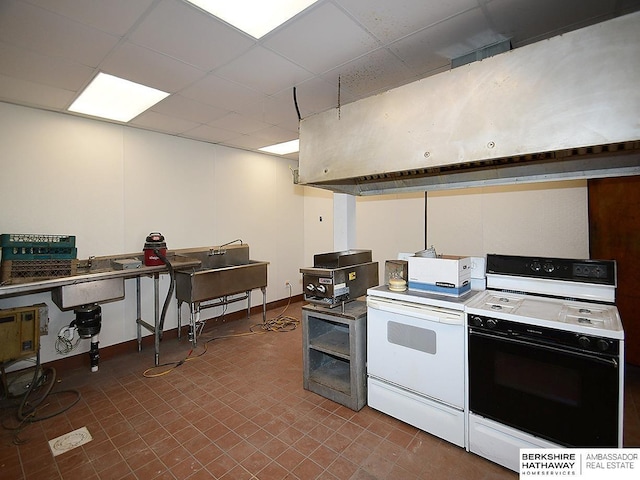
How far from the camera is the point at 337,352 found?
8.29 feet

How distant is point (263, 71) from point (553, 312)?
8.80ft

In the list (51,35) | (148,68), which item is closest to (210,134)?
(148,68)

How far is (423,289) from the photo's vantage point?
2283mm

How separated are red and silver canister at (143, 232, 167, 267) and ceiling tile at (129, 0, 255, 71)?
2.13 meters

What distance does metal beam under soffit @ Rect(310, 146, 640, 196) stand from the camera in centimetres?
179

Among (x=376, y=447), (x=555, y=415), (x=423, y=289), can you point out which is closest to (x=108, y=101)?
(x=423, y=289)

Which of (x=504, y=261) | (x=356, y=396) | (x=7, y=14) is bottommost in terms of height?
(x=356, y=396)

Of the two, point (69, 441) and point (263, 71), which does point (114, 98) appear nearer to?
point (263, 71)

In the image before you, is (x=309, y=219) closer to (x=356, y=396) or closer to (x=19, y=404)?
(x=356, y=396)

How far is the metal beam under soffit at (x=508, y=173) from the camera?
179cm

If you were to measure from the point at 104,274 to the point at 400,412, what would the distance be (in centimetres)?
299

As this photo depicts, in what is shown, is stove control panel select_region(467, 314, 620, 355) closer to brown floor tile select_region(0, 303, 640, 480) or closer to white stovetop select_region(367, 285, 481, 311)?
white stovetop select_region(367, 285, 481, 311)

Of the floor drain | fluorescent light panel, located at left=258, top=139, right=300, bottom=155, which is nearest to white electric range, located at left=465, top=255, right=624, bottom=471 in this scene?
the floor drain

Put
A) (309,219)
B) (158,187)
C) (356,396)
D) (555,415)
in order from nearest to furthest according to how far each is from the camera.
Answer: (555,415) → (356,396) → (158,187) → (309,219)
